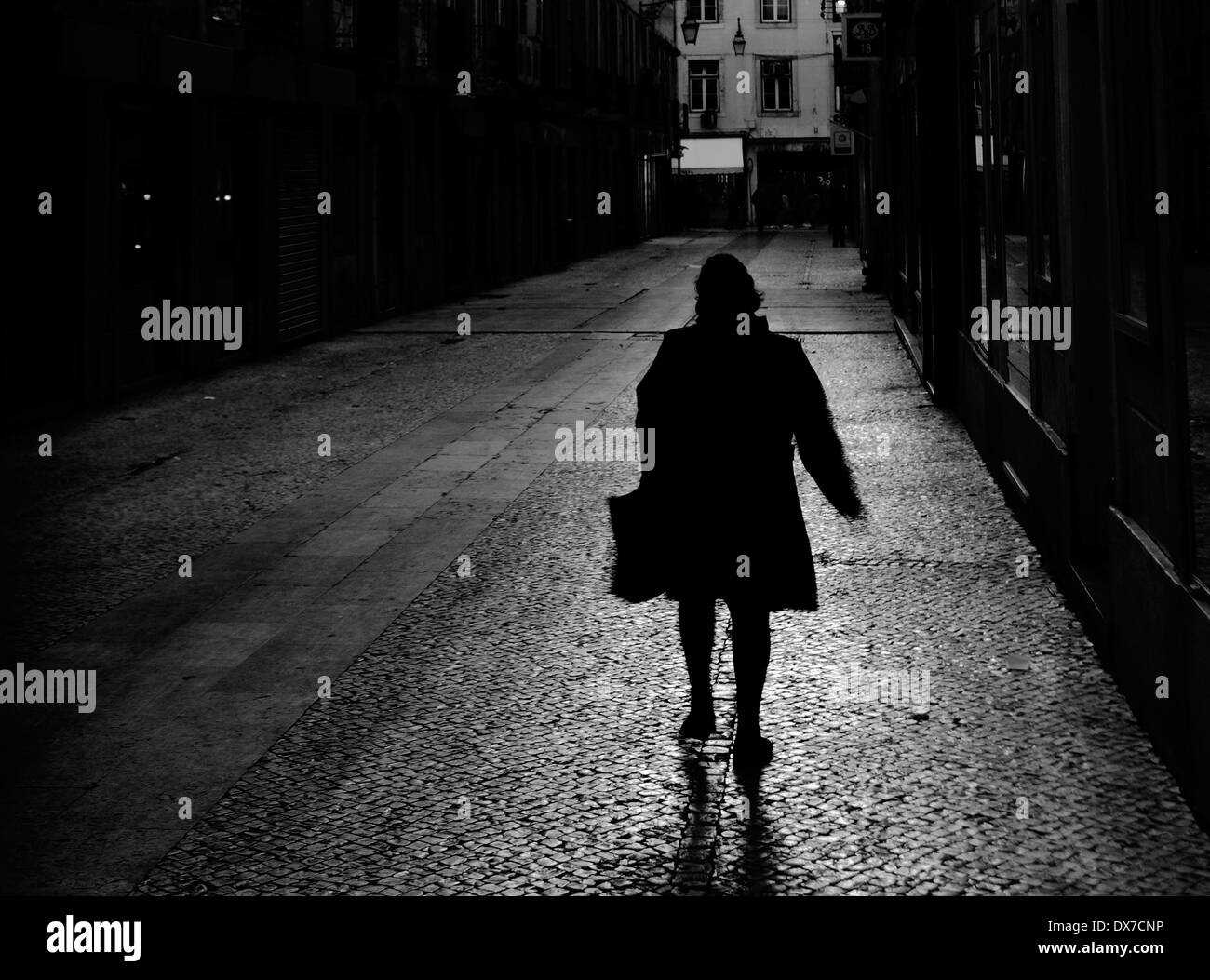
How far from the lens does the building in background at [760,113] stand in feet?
221

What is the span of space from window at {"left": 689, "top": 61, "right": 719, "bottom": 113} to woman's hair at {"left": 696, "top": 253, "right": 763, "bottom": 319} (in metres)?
65.7

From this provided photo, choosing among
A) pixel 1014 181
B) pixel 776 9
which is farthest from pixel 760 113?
pixel 1014 181

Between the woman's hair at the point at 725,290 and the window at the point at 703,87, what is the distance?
65.7 meters

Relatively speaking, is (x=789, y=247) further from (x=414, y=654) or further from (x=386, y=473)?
(x=414, y=654)

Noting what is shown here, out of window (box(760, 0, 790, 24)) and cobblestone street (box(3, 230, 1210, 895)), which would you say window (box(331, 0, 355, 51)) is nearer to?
cobblestone street (box(3, 230, 1210, 895))

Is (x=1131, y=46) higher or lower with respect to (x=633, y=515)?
higher

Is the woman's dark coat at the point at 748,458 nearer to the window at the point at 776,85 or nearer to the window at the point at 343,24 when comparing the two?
the window at the point at 343,24

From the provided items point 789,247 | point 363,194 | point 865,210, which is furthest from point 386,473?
point 789,247

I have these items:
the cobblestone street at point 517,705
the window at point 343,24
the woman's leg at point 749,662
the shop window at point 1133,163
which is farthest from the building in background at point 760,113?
the woman's leg at point 749,662

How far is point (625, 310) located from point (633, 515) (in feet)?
62.9

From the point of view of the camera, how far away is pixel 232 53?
1767 cm
